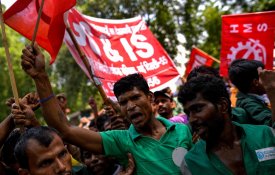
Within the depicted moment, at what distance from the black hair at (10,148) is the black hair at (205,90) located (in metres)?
1.54

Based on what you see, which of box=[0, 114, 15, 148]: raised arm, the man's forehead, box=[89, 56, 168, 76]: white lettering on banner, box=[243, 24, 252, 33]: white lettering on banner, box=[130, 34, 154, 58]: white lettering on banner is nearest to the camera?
the man's forehead

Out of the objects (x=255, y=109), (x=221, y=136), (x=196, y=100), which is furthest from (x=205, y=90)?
(x=255, y=109)

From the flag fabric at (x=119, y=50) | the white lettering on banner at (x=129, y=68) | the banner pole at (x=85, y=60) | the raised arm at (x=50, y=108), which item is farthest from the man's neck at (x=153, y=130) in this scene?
the white lettering on banner at (x=129, y=68)

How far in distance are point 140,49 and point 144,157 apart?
10.4 feet

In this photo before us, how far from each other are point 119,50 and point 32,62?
9.49ft

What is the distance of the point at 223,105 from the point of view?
2883 millimetres

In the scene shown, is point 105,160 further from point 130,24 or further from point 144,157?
point 130,24

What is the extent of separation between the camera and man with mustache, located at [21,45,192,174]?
10.9ft

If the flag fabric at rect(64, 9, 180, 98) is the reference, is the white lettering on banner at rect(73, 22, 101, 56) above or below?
above

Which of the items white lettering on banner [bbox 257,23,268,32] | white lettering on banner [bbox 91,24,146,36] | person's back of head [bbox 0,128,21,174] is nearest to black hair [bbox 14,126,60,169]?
person's back of head [bbox 0,128,21,174]

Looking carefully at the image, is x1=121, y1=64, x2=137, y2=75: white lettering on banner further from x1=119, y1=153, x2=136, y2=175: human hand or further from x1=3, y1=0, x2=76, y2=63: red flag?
x1=119, y1=153, x2=136, y2=175: human hand

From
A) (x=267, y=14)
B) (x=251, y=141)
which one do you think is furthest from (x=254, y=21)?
(x=251, y=141)

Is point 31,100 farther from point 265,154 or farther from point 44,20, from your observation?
point 265,154

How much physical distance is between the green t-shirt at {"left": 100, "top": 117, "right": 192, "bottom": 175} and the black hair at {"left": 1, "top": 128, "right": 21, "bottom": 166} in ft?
2.61
